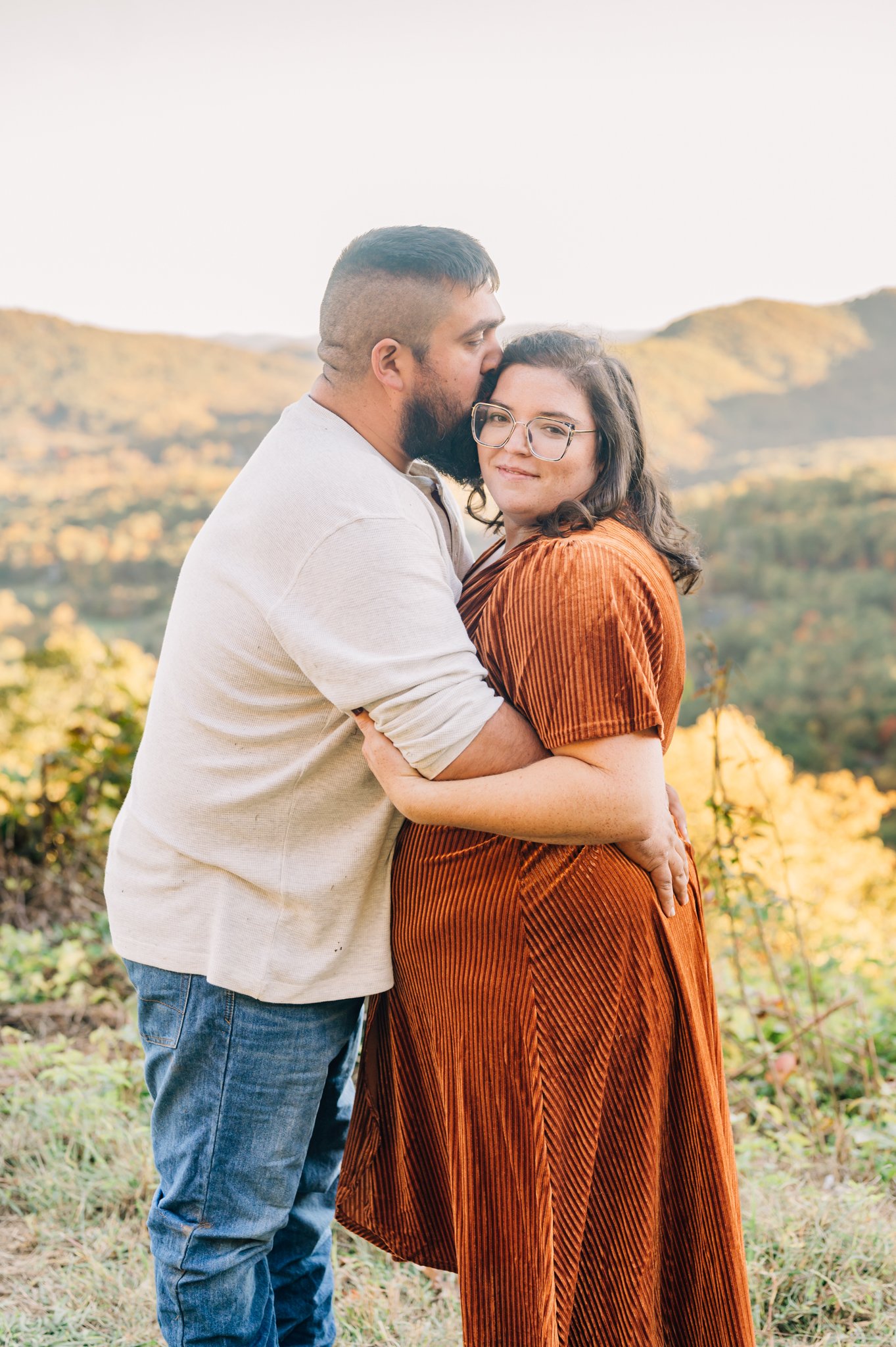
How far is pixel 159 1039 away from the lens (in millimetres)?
1726

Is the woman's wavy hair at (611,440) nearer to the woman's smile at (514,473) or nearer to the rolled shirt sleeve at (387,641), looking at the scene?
the woman's smile at (514,473)

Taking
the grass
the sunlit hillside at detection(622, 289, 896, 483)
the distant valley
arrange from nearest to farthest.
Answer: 1. the grass
2. the distant valley
3. the sunlit hillside at detection(622, 289, 896, 483)

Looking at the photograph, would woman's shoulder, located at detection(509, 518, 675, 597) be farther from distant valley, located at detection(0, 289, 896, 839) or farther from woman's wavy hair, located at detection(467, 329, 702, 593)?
distant valley, located at detection(0, 289, 896, 839)

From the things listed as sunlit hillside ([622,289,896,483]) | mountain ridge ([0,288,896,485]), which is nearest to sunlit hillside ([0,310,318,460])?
mountain ridge ([0,288,896,485])

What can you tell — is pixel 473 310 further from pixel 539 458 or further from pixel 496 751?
pixel 496 751

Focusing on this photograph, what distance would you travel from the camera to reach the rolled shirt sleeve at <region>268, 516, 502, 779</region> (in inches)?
59.0

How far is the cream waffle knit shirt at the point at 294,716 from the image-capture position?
4.97ft

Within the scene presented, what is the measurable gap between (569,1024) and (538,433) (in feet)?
3.14

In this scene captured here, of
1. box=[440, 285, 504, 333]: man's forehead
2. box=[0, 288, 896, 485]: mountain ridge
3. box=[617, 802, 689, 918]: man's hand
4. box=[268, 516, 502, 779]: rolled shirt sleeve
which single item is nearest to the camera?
box=[268, 516, 502, 779]: rolled shirt sleeve

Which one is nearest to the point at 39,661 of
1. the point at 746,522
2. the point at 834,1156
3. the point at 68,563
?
the point at 68,563

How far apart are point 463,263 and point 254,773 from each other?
35.0 inches

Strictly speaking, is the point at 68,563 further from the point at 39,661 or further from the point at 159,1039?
the point at 159,1039

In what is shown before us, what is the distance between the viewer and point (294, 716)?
1.65 m

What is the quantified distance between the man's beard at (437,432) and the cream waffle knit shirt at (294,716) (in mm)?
83
